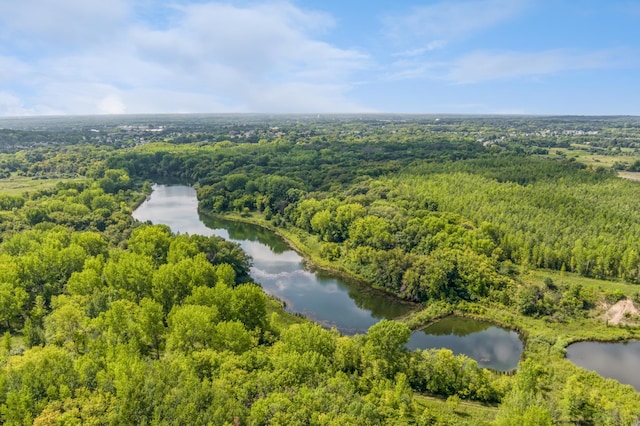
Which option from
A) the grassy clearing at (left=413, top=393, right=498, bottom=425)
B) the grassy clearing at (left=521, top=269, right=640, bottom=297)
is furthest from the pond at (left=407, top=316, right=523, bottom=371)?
the grassy clearing at (left=521, top=269, right=640, bottom=297)

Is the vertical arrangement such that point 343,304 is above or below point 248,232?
below

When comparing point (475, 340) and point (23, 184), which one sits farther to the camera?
point (23, 184)

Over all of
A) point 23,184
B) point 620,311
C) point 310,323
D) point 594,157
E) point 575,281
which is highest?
point 594,157

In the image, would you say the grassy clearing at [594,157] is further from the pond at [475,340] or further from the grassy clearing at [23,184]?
the grassy clearing at [23,184]

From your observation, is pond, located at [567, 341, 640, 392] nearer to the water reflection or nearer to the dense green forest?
the dense green forest

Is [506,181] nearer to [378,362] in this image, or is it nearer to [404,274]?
[404,274]

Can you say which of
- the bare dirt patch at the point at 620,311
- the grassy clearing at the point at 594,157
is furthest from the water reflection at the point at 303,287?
the grassy clearing at the point at 594,157

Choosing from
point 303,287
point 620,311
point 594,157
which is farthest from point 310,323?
point 594,157

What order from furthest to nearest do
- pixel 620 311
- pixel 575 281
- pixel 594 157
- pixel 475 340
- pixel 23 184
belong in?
pixel 594 157 < pixel 23 184 < pixel 575 281 < pixel 620 311 < pixel 475 340

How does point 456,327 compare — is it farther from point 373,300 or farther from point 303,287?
point 303,287
